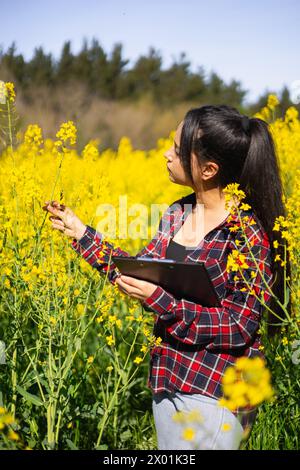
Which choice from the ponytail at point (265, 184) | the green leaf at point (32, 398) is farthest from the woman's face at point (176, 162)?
the green leaf at point (32, 398)

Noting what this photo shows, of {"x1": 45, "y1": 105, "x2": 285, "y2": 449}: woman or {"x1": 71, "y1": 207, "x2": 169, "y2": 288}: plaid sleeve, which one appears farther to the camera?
{"x1": 71, "y1": 207, "x2": 169, "y2": 288}: plaid sleeve

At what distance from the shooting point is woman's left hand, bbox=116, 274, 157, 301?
1946 mm

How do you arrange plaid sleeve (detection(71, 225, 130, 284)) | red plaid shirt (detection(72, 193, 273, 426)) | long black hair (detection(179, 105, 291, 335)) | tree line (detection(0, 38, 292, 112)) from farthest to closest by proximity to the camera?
tree line (detection(0, 38, 292, 112)) → plaid sleeve (detection(71, 225, 130, 284)) → long black hair (detection(179, 105, 291, 335)) → red plaid shirt (detection(72, 193, 273, 426))

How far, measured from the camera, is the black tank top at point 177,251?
2236 millimetres

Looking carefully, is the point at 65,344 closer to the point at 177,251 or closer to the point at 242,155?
the point at 177,251

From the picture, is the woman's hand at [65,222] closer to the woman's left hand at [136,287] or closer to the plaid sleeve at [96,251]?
the plaid sleeve at [96,251]

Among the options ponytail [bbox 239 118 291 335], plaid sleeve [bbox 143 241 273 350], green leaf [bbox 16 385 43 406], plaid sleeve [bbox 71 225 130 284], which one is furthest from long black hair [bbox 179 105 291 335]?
green leaf [bbox 16 385 43 406]

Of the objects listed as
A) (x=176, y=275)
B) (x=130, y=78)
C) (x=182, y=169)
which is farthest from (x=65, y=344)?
(x=130, y=78)

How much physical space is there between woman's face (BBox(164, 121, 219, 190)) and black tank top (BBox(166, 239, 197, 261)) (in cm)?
23

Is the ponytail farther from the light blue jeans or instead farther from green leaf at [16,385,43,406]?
green leaf at [16,385,43,406]

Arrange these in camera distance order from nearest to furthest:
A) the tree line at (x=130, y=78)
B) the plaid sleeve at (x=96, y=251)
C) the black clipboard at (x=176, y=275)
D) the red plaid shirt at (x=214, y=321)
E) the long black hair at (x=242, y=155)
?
the black clipboard at (x=176, y=275), the red plaid shirt at (x=214, y=321), the long black hair at (x=242, y=155), the plaid sleeve at (x=96, y=251), the tree line at (x=130, y=78)

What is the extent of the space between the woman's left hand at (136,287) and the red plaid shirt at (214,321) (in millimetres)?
19

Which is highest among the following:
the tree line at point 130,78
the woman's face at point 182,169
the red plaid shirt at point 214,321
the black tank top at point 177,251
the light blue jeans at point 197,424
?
the tree line at point 130,78

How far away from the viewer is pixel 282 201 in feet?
7.42
